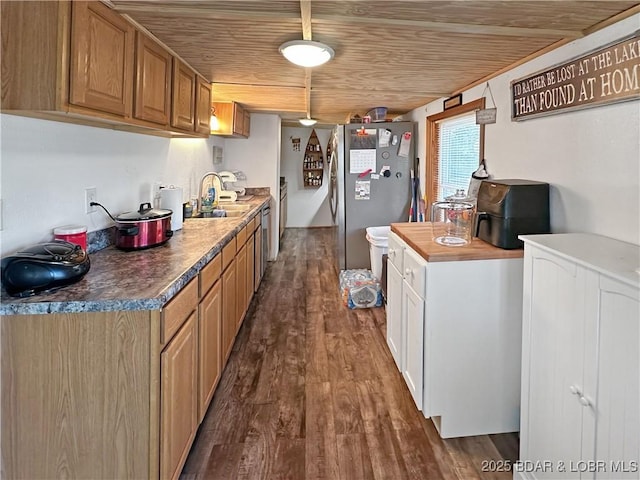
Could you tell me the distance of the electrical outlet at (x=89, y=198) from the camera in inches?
76.6

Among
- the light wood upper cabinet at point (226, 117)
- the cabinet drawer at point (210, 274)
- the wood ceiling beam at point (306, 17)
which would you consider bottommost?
the cabinet drawer at point (210, 274)

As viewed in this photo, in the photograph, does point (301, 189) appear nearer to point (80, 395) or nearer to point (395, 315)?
point (395, 315)

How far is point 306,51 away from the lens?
203cm

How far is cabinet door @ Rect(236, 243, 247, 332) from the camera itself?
2.92 metres

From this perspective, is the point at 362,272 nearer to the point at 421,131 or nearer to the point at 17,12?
the point at 421,131

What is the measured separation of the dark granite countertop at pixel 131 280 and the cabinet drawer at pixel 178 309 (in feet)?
0.12

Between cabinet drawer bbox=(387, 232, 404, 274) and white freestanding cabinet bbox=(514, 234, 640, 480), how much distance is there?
2.75 ft

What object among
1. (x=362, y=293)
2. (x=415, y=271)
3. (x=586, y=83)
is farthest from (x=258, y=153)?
(x=586, y=83)

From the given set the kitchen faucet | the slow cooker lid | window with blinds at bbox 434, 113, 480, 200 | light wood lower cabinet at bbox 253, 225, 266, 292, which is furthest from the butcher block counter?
the kitchen faucet

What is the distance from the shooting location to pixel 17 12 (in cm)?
132

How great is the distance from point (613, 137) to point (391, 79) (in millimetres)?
1679

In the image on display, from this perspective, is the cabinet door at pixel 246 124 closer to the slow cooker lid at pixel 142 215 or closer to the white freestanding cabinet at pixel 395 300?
the slow cooker lid at pixel 142 215

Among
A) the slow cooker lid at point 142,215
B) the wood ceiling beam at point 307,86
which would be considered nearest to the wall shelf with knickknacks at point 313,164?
the wood ceiling beam at point 307,86

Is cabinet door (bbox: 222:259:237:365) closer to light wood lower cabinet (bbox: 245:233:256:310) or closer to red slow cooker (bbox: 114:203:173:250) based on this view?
red slow cooker (bbox: 114:203:173:250)
